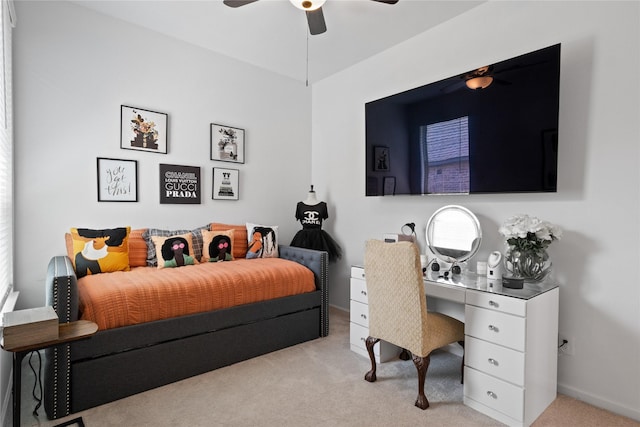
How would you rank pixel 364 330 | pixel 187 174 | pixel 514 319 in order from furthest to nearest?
pixel 187 174
pixel 364 330
pixel 514 319

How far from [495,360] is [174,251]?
247 centimetres

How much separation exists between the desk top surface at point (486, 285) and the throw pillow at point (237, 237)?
184cm

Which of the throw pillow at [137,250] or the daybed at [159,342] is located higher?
the throw pillow at [137,250]

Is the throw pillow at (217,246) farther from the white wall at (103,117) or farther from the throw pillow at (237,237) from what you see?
the white wall at (103,117)

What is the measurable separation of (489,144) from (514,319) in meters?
1.23

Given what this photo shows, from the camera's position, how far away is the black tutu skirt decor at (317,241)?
3695 millimetres

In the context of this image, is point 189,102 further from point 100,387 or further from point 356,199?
point 100,387

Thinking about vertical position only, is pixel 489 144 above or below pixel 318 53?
below

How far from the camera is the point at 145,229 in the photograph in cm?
303

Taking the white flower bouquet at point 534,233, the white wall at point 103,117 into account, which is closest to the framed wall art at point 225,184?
the white wall at point 103,117

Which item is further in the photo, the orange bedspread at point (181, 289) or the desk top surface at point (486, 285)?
the orange bedspread at point (181, 289)

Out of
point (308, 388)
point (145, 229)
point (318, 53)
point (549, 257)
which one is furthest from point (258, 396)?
point (318, 53)

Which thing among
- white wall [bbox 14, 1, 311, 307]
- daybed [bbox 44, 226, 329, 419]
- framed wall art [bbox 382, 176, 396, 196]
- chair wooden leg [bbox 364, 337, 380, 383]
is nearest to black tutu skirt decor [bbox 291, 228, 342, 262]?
white wall [bbox 14, 1, 311, 307]

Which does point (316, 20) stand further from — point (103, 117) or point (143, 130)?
point (103, 117)
